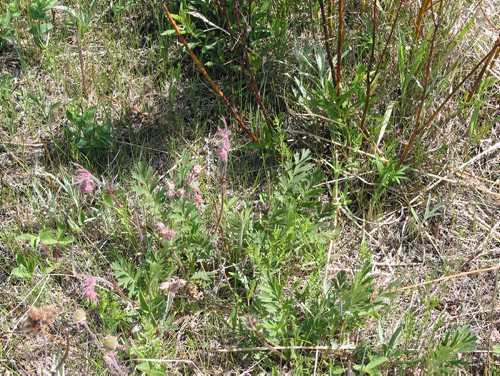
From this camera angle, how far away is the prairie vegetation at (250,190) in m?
2.52

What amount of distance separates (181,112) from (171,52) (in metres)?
0.34

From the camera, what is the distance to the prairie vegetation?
2.52 meters

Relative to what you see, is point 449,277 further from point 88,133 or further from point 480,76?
point 88,133

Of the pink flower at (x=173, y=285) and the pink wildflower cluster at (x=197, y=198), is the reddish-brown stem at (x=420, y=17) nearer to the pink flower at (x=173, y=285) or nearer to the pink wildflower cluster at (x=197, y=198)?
the pink wildflower cluster at (x=197, y=198)

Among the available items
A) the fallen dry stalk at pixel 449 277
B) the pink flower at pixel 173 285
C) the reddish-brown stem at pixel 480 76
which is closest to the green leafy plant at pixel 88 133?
the pink flower at pixel 173 285

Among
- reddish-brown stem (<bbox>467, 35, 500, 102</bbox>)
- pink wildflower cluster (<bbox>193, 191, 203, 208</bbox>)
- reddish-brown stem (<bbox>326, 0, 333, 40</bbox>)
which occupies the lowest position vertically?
→ pink wildflower cluster (<bbox>193, 191, 203, 208</bbox>)

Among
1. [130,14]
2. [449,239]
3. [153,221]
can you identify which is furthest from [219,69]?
[449,239]

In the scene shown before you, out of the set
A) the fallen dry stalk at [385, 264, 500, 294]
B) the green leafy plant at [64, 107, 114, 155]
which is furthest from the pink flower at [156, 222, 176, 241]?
the fallen dry stalk at [385, 264, 500, 294]

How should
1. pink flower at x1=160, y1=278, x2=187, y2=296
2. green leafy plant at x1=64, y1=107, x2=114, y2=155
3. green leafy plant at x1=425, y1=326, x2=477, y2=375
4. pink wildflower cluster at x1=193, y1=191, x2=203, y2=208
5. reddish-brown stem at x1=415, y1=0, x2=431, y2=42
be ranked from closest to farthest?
green leafy plant at x1=425, y1=326, x2=477, y2=375 → pink flower at x1=160, y1=278, x2=187, y2=296 → pink wildflower cluster at x1=193, y1=191, x2=203, y2=208 → reddish-brown stem at x1=415, y1=0, x2=431, y2=42 → green leafy plant at x1=64, y1=107, x2=114, y2=155

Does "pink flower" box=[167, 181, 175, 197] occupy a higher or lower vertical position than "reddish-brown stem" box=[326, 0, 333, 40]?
lower

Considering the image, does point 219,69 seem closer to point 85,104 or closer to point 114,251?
point 85,104

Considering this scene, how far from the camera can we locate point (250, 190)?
9.78ft

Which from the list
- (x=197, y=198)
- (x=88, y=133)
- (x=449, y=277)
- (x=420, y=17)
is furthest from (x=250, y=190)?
(x=420, y=17)

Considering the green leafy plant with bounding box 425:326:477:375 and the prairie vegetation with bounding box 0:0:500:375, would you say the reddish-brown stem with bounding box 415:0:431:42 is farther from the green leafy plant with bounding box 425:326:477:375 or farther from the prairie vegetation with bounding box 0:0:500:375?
the green leafy plant with bounding box 425:326:477:375
